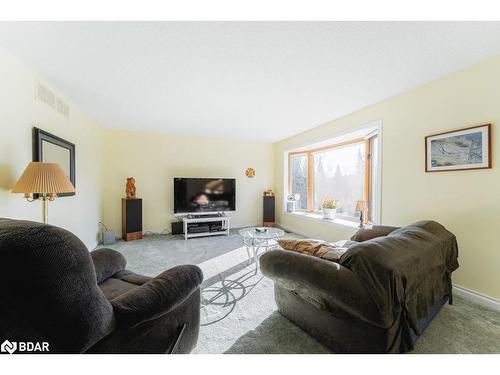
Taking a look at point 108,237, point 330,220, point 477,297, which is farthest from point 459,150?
point 108,237

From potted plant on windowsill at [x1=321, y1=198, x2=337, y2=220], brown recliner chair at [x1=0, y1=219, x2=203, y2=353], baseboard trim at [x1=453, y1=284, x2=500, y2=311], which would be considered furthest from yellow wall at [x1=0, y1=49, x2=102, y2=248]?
baseboard trim at [x1=453, y1=284, x2=500, y2=311]

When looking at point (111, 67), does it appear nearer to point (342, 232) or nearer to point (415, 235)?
point (415, 235)

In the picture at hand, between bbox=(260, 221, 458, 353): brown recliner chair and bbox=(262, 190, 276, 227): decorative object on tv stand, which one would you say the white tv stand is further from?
bbox=(260, 221, 458, 353): brown recliner chair

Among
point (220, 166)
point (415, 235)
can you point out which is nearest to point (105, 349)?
point (415, 235)

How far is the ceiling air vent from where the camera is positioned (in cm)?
222

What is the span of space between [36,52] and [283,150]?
430cm

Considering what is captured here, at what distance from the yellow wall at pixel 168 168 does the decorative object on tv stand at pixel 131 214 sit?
287 mm

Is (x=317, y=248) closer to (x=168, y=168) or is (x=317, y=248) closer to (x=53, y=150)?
(x=53, y=150)

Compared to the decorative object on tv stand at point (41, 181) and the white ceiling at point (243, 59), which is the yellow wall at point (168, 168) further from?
the decorative object on tv stand at point (41, 181)

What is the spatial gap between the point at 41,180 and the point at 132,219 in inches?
→ 102

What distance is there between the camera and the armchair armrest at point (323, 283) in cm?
114

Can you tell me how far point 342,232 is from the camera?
3.57 metres

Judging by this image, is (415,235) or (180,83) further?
(180,83)
